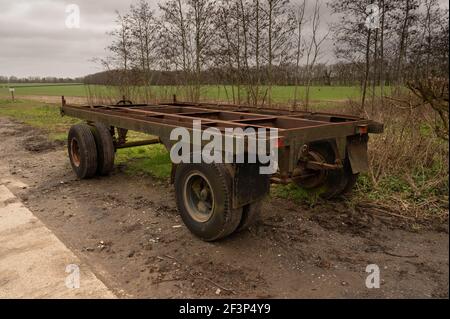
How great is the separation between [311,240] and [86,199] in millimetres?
3189

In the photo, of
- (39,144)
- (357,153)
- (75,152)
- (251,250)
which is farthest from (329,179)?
(39,144)

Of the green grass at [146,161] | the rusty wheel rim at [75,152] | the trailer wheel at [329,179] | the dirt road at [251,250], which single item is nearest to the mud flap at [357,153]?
the trailer wheel at [329,179]

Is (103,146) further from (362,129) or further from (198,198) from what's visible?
(362,129)

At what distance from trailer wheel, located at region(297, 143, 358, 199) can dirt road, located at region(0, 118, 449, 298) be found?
0.59ft

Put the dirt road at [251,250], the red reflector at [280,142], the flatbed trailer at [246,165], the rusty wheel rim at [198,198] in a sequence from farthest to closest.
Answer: the rusty wheel rim at [198,198]
the flatbed trailer at [246,165]
the red reflector at [280,142]
the dirt road at [251,250]

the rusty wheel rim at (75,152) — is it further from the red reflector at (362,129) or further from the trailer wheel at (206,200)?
the red reflector at (362,129)

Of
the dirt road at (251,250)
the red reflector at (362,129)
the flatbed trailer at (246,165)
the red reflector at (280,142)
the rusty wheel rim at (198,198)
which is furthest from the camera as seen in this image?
the red reflector at (362,129)

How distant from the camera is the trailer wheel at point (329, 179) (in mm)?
4473

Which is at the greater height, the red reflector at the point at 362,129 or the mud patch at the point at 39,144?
the red reflector at the point at 362,129

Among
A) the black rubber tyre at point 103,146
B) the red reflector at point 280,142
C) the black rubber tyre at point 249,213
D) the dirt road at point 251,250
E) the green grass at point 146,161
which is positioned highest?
the red reflector at point 280,142

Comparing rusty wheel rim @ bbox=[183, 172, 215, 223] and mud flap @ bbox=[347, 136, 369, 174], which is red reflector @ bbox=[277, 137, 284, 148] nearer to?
rusty wheel rim @ bbox=[183, 172, 215, 223]

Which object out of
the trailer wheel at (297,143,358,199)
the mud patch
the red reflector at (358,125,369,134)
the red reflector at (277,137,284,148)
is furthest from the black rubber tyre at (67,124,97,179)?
the red reflector at (358,125,369,134)

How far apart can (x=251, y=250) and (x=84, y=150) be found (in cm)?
344

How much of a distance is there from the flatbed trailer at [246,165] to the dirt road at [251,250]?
0.92ft
